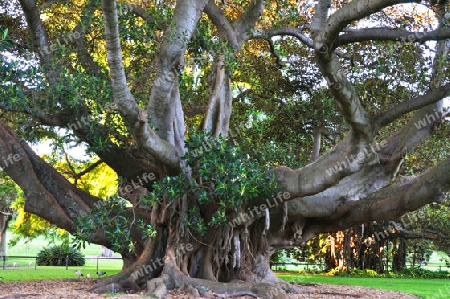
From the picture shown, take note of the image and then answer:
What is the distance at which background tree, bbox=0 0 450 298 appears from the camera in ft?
26.2

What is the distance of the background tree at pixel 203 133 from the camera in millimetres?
7980

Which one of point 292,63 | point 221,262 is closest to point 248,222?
point 221,262

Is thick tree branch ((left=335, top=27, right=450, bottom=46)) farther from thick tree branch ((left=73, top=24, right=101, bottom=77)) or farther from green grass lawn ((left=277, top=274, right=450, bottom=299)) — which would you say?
thick tree branch ((left=73, top=24, right=101, bottom=77))

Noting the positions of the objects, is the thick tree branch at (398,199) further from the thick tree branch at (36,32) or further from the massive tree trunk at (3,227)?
the massive tree trunk at (3,227)

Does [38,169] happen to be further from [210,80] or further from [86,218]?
[210,80]

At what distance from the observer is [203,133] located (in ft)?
27.9

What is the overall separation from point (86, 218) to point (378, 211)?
5.48 metres

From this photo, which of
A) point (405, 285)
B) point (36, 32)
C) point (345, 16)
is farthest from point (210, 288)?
point (405, 285)

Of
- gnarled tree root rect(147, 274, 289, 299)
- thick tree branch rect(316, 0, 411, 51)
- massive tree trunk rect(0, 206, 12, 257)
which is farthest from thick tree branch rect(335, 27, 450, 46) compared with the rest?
massive tree trunk rect(0, 206, 12, 257)

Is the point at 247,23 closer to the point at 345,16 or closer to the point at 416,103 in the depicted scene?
the point at 416,103

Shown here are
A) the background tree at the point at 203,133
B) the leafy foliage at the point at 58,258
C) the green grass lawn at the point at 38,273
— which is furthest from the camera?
the leafy foliage at the point at 58,258

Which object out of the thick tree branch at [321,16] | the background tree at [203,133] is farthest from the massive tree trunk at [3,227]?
the thick tree branch at [321,16]

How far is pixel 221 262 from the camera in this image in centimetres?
993

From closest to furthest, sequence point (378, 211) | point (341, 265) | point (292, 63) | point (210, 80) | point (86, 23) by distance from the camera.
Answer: point (86, 23)
point (378, 211)
point (210, 80)
point (292, 63)
point (341, 265)
